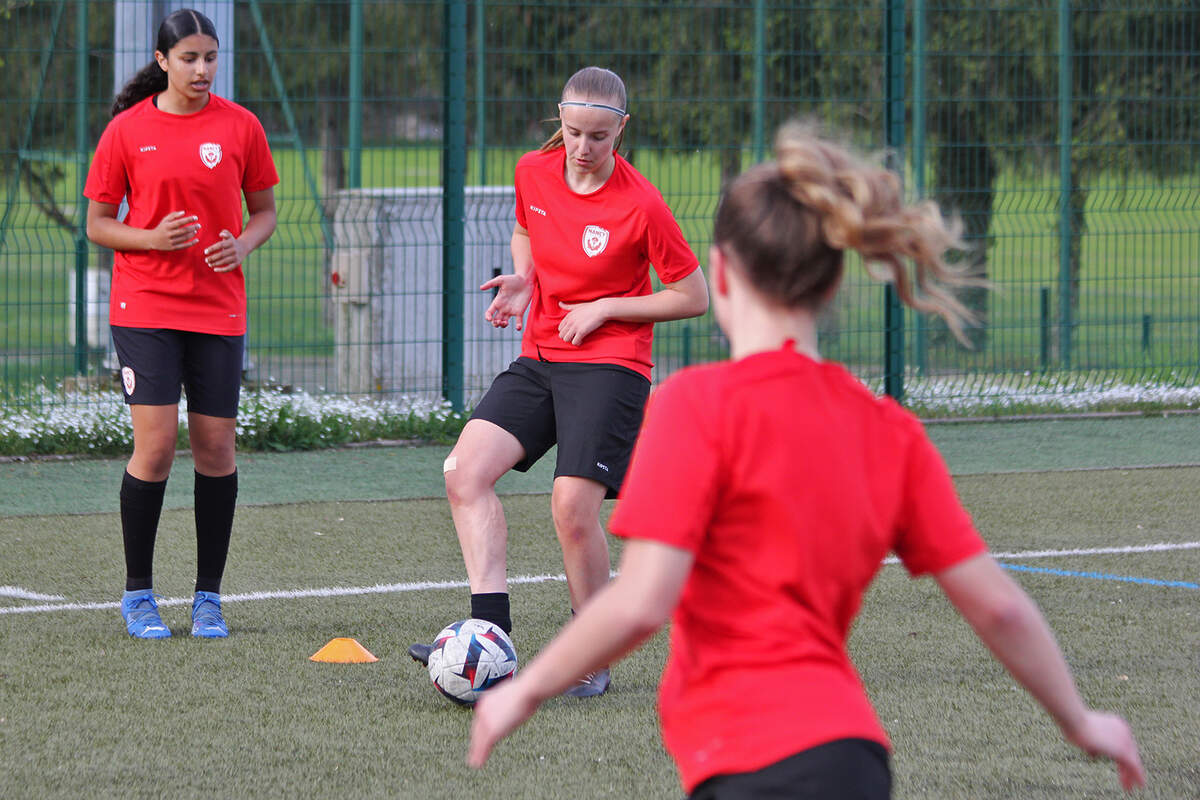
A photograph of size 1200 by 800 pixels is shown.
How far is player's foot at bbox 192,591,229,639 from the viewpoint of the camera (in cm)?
546

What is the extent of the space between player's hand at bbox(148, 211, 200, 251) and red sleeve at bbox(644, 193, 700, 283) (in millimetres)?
1525

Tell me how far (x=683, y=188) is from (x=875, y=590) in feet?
20.1

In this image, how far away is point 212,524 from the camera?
5602 millimetres

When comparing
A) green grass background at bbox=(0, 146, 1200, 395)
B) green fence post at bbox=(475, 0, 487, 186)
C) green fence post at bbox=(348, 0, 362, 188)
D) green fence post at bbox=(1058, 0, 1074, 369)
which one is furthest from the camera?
green fence post at bbox=(1058, 0, 1074, 369)

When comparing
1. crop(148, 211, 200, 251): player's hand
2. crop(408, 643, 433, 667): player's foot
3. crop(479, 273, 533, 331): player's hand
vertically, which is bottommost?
crop(408, 643, 433, 667): player's foot

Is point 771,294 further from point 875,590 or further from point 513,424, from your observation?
point 875,590

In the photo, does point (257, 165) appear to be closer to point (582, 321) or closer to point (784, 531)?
point (582, 321)

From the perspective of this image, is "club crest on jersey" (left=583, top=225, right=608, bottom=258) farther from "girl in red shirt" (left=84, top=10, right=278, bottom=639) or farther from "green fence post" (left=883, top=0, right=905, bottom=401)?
"green fence post" (left=883, top=0, right=905, bottom=401)

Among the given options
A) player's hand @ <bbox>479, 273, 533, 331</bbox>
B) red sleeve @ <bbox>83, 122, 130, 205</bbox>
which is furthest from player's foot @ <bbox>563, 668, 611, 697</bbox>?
red sleeve @ <bbox>83, 122, 130, 205</bbox>

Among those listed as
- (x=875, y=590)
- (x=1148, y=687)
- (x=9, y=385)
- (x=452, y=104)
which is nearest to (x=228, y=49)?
(x=452, y=104)

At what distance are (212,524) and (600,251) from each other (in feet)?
5.90

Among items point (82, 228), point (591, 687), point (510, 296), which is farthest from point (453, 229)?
point (591, 687)

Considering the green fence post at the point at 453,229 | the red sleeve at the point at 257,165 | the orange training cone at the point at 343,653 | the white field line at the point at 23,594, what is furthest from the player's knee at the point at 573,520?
the green fence post at the point at 453,229

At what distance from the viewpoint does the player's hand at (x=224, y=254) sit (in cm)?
530
